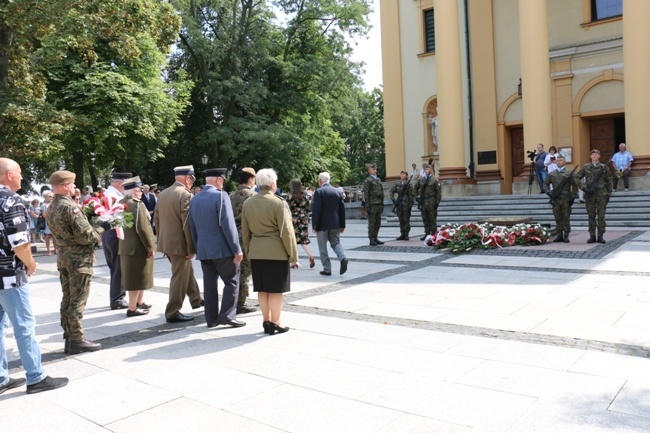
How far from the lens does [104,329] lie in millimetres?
7270

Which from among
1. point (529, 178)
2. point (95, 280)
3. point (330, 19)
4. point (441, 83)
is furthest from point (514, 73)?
point (95, 280)

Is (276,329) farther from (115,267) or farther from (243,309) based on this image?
(115,267)

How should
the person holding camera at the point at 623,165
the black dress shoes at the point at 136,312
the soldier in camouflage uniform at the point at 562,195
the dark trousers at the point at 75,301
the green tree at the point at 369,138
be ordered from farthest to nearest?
1. the green tree at the point at 369,138
2. the person holding camera at the point at 623,165
3. the soldier in camouflage uniform at the point at 562,195
4. the black dress shoes at the point at 136,312
5. the dark trousers at the point at 75,301

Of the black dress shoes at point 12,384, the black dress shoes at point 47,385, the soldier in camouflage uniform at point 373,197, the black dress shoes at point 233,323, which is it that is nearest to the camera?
the black dress shoes at point 47,385

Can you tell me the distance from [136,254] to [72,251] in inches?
71.2

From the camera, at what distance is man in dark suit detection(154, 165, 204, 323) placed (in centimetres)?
743

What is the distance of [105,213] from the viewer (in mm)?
6672

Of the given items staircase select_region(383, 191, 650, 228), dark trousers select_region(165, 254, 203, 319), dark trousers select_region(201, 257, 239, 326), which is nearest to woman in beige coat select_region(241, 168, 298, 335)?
dark trousers select_region(201, 257, 239, 326)

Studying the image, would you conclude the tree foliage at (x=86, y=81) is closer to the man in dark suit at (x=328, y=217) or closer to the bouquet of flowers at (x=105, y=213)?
the man in dark suit at (x=328, y=217)

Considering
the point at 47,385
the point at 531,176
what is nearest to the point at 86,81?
the point at 531,176

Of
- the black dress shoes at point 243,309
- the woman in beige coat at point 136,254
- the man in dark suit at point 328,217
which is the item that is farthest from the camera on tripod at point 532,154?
the woman in beige coat at point 136,254

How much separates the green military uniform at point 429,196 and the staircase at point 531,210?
3.46 metres

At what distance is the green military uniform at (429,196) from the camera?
1549 centimetres

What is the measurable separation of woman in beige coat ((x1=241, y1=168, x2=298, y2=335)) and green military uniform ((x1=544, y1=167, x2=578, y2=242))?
8899 millimetres
